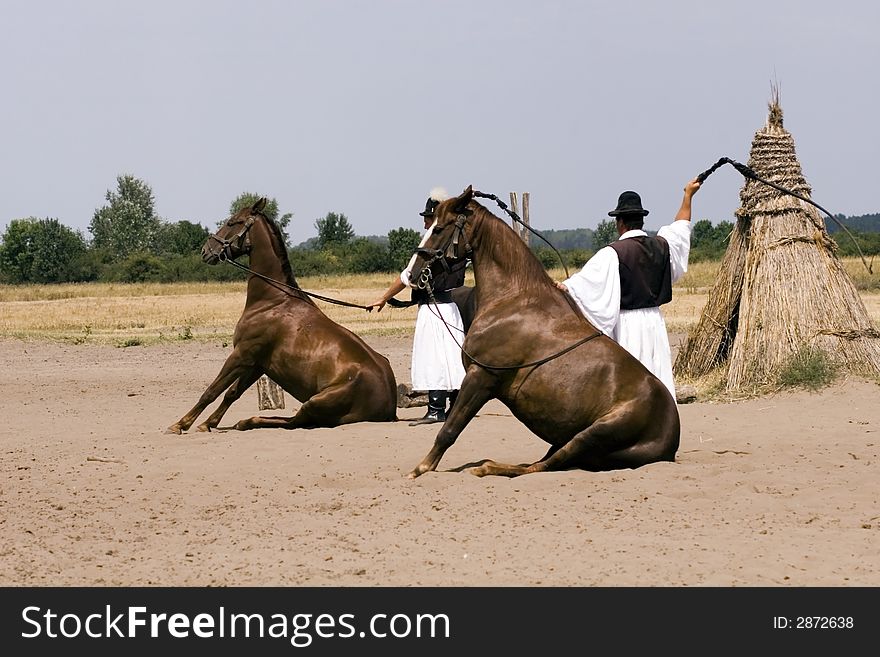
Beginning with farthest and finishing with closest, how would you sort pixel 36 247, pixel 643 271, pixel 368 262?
1. pixel 36 247
2. pixel 368 262
3. pixel 643 271

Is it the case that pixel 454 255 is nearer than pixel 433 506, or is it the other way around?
pixel 433 506

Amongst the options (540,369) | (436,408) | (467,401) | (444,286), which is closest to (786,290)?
(444,286)

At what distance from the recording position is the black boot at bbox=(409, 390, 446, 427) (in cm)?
1132

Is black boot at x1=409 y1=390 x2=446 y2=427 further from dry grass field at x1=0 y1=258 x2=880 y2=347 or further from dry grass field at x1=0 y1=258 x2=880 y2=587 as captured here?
dry grass field at x1=0 y1=258 x2=880 y2=347

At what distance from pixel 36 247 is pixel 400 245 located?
72.6ft

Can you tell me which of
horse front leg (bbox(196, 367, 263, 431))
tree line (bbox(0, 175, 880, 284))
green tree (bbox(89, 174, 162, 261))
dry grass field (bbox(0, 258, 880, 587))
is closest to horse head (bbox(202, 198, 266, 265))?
horse front leg (bbox(196, 367, 263, 431))

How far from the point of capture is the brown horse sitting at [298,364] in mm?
10805

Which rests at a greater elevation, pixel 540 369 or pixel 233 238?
pixel 233 238

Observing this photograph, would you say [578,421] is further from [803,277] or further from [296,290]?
[803,277]

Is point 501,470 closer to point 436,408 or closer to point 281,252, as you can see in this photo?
point 436,408

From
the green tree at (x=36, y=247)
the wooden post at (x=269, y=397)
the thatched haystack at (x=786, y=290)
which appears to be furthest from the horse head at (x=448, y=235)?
the green tree at (x=36, y=247)

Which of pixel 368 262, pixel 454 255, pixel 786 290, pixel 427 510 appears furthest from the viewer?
pixel 368 262

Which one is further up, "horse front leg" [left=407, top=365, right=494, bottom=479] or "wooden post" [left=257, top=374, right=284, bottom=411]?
"horse front leg" [left=407, top=365, right=494, bottom=479]

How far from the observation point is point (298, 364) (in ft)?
35.8
